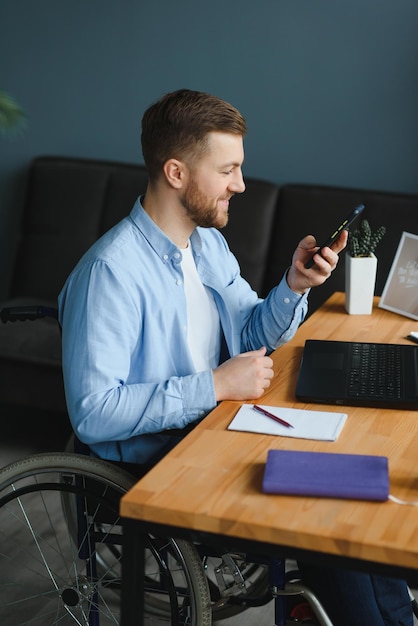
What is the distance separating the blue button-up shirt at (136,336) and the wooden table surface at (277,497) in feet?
0.38

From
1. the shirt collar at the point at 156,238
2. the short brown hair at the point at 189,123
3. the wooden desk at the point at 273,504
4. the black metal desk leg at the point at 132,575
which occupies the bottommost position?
the black metal desk leg at the point at 132,575

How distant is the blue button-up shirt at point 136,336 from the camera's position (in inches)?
61.9

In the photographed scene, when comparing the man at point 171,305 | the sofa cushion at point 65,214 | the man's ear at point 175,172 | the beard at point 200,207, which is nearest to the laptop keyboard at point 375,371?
the man at point 171,305

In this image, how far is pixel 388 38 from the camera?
10.3ft

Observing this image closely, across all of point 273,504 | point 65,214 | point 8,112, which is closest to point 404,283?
point 273,504

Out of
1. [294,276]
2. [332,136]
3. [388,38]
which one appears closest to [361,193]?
[332,136]

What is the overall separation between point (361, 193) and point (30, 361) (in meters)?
1.31

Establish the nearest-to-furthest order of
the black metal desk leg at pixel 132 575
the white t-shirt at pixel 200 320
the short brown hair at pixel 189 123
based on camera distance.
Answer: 1. the black metal desk leg at pixel 132 575
2. the short brown hair at pixel 189 123
3. the white t-shirt at pixel 200 320

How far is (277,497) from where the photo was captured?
4.05 ft

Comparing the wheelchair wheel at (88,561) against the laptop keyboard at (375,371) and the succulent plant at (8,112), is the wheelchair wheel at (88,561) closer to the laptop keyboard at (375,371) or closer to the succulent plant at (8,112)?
the laptop keyboard at (375,371)

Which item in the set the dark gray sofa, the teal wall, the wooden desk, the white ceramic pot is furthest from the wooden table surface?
the teal wall

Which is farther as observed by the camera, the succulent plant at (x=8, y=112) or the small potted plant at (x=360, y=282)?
the succulent plant at (x=8, y=112)

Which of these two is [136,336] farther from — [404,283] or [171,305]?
[404,283]

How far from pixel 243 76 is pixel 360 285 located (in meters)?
1.46
